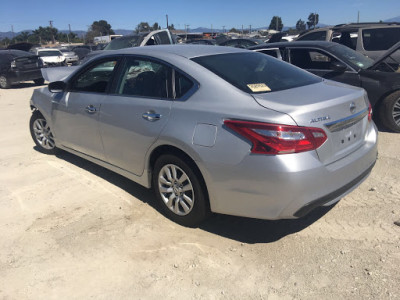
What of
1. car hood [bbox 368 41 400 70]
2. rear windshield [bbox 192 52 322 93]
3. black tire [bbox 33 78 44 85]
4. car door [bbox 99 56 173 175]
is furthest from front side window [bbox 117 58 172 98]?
black tire [bbox 33 78 44 85]

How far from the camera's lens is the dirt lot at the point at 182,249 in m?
2.54

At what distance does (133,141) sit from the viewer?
3521 mm

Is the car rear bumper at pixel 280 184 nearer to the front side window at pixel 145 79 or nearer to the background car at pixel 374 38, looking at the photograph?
the front side window at pixel 145 79

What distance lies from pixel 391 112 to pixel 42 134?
18.0 ft

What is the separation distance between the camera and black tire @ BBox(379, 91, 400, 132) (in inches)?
227

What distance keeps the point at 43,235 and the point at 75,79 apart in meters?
1.99

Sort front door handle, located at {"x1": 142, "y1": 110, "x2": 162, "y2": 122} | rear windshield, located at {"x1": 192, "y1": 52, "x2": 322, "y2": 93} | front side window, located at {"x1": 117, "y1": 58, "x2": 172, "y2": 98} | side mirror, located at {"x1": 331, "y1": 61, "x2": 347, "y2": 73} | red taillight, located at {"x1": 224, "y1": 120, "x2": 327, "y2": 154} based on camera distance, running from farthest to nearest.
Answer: side mirror, located at {"x1": 331, "y1": 61, "x2": 347, "y2": 73}, front side window, located at {"x1": 117, "y1": 58, "x2": 172, "y2": 98}, front door handle, located at {"x1": 142, "y1": 110, "x2": 162, "y2": 122}, rear windshield, located at {"x1": 192, "y1": 52, "x2": 322, "y2": 93}, red taillight, located at {"x1": 224, "y1": 120, "x2": 327, "y2": 154}

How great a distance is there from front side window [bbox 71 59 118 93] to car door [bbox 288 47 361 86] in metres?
3.85

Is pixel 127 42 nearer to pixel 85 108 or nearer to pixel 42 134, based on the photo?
pixel 42 134

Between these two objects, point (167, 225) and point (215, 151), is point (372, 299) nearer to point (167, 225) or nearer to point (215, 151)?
point (215, 151)

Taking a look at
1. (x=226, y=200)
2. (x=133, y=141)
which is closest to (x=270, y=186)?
(x=226, y=200)

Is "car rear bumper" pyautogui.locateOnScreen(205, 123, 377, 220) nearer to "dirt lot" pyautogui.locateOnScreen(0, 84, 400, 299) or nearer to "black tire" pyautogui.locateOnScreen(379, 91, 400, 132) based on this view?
"dirt lot" pyautogui.locateOnScreen(0, 84, 400, 299)

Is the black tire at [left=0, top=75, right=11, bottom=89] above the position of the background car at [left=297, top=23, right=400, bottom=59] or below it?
below

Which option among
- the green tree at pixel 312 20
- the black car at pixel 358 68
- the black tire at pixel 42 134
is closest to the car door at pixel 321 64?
the black car at pixel 358 68
